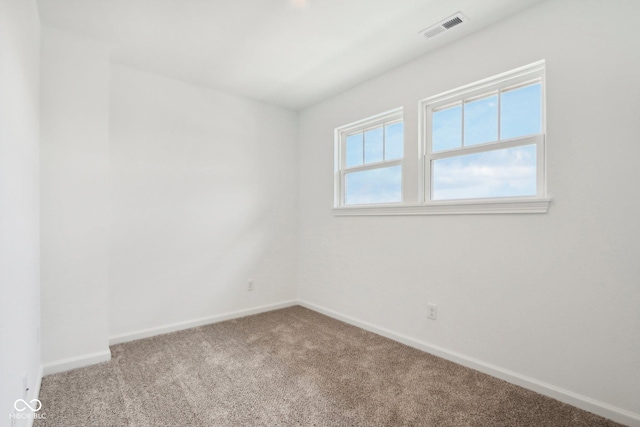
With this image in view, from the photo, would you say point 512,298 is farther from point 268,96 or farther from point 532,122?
point 268,96

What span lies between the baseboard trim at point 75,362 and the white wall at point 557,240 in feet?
7.99

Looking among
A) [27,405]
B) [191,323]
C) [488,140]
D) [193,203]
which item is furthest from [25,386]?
[488,140]

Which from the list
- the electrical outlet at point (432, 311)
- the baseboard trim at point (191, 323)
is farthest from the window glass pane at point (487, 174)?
the baseboard trim at point (191, 323)

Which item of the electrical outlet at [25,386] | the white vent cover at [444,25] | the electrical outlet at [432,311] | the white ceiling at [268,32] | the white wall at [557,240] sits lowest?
the electrical outlet at [25,386]

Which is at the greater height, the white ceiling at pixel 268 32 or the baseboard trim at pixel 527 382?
the white ceiling at pixel 268 32

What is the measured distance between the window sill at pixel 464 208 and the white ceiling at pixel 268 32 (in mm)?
1284

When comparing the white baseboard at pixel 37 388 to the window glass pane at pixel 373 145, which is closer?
the white baseboard at pixel 37 388

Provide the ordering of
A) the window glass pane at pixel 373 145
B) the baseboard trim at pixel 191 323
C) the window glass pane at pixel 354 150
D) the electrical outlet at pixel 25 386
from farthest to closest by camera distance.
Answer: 1. the window glass pane at pixel 354 150
2. the window glass pane at pixel 373 145
3. the baseboard trim at pixel 191 323
4. the electrical outlet at pixel 25 386

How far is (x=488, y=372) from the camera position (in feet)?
7.24

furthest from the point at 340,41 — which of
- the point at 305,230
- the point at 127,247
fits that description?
the point at 127,247

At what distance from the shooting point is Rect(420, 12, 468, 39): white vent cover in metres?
2.12

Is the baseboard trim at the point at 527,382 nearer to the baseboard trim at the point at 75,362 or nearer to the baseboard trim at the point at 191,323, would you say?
the baseboard trim at the point at 191,323

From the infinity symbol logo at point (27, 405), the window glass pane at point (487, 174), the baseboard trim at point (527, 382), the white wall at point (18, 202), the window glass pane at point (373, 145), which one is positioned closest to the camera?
the white wall at point (18, 202)

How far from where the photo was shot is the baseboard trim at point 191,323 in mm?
2782
